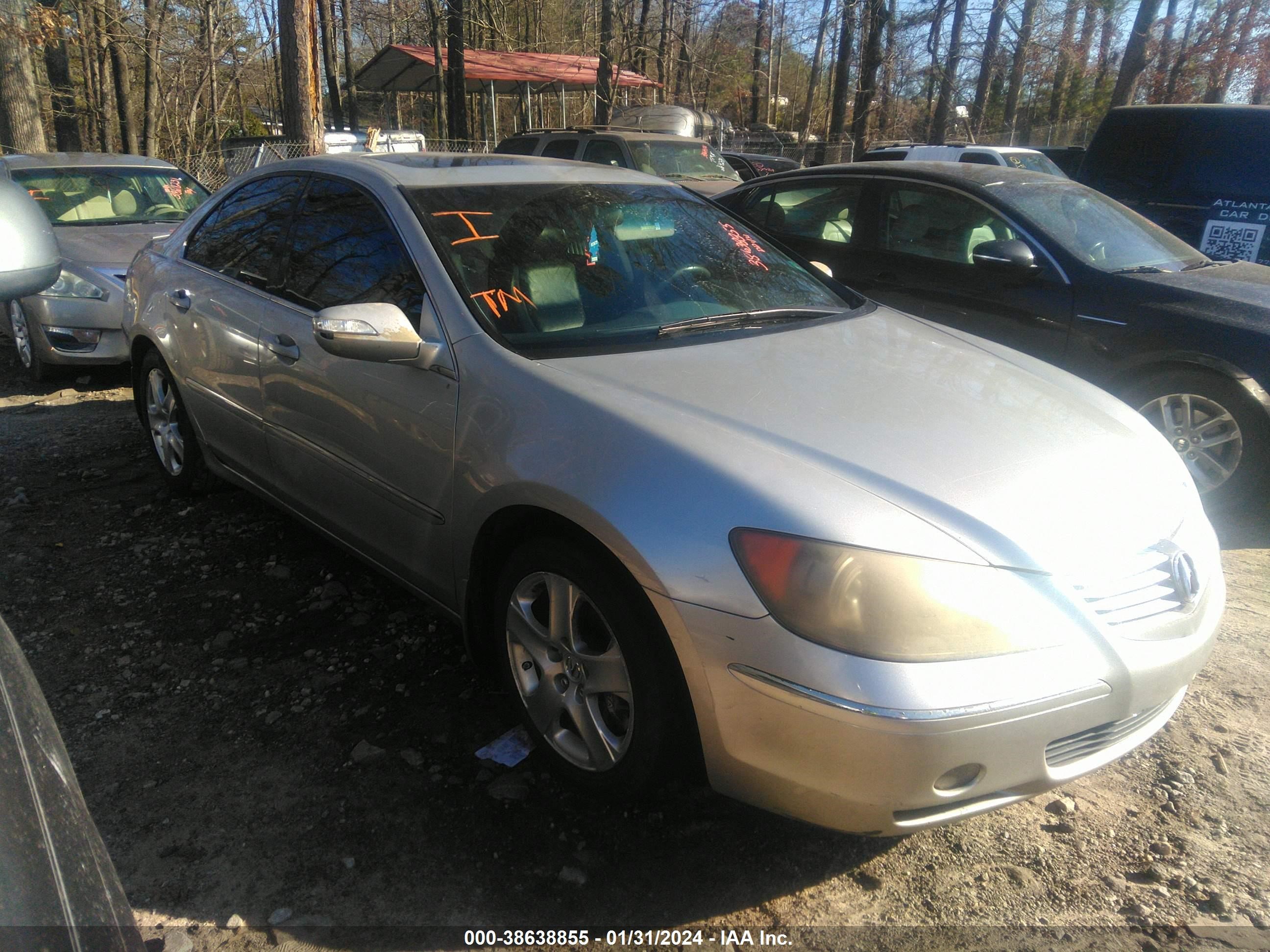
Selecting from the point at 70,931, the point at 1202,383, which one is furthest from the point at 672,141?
the point at 70,931

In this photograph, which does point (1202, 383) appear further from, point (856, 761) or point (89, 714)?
point (89, 714)

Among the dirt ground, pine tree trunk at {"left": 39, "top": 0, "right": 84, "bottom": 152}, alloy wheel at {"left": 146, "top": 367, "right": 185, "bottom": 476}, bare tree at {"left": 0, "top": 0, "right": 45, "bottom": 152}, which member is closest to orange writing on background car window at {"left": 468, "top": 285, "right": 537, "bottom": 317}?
the dirt ground

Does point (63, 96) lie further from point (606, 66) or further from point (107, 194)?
point (107, 194)

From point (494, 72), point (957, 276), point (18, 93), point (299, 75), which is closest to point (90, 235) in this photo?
point (299, 75)

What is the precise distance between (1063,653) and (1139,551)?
0.43 metres

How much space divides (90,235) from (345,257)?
5184 millimetres

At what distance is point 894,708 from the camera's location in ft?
6.10

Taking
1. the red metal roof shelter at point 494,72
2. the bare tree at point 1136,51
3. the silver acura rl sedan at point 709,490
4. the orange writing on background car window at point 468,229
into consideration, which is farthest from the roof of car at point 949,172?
the red metal roof shelter at point 494,72

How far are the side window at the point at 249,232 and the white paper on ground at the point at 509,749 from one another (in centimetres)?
196

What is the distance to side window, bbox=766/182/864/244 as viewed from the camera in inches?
238

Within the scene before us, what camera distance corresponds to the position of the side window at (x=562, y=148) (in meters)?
12.7

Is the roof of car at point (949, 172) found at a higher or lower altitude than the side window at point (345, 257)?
higher

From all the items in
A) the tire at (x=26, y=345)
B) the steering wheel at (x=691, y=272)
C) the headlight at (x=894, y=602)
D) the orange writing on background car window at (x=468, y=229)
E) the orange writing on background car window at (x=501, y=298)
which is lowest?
the tire at (x=26, y=345)

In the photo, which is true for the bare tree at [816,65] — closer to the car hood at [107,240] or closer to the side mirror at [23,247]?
the car hood at [107,240]
